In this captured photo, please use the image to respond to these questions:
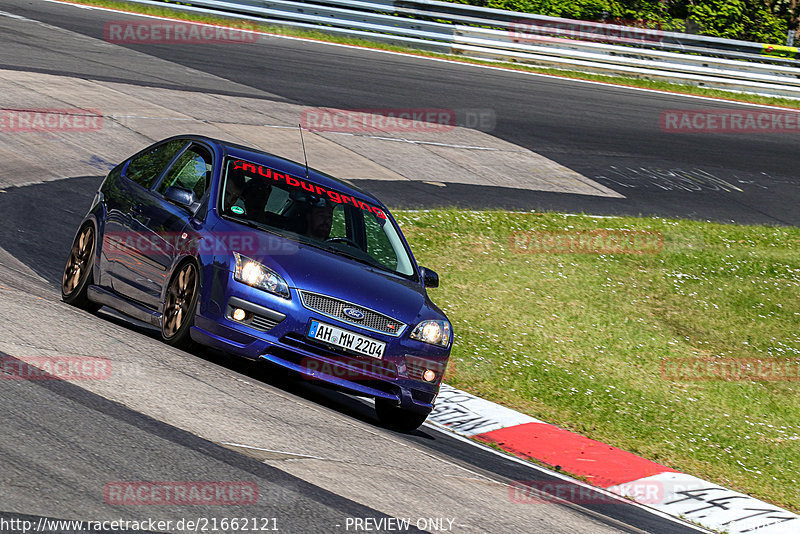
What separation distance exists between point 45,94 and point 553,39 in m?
14.4

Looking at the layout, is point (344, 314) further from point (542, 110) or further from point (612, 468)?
point (542, 110)

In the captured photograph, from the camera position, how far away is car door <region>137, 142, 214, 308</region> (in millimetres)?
7734

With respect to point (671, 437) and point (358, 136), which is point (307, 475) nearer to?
point (671, 437)

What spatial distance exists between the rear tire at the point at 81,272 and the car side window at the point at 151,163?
56 centimetres

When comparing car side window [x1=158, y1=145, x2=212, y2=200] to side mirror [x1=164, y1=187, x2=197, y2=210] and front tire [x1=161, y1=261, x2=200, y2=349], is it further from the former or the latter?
front tire [x1=161, y1=261, x2=200, y2=349]

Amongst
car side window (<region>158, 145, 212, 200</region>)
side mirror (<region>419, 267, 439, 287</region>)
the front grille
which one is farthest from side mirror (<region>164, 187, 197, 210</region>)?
side mirror (<region>419, 267, 439, 287</region>)

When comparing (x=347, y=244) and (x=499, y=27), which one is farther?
(x=499, y=27)

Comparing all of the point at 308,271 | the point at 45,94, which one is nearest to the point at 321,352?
the point at 308,271

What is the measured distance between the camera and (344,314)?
716cm

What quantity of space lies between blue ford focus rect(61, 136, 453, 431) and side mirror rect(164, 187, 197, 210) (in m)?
0.01

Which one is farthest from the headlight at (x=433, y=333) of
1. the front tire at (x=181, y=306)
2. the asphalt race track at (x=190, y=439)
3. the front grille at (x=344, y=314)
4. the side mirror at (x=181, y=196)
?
the side mirror at (x=181, y=196)

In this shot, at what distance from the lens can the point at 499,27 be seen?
1102 inches

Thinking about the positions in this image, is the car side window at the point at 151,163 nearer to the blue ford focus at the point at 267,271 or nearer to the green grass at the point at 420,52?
the blue ford focus at the point at 267,271

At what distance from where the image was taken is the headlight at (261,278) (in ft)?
23.4
